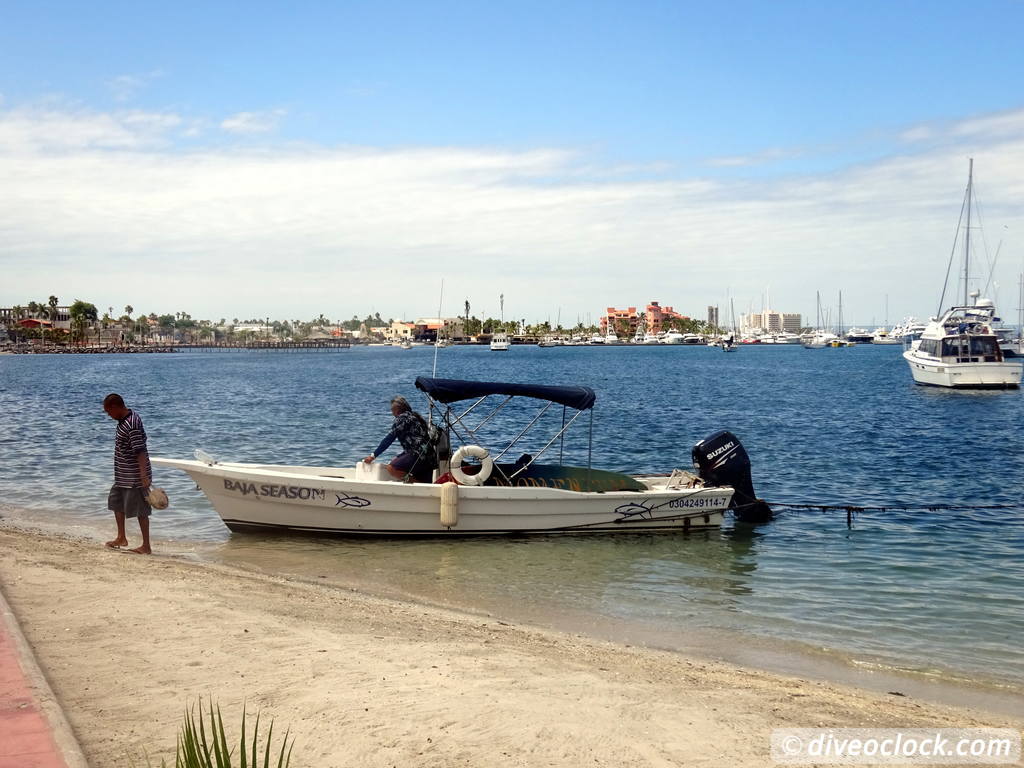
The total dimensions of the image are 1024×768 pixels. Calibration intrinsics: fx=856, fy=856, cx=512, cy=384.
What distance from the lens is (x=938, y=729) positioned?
6.93 metres

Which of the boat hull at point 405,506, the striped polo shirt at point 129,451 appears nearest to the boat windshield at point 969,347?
the boat hull at point 405,506

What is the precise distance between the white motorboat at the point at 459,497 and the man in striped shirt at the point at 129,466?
1.60 meters

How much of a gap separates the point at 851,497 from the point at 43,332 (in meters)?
213

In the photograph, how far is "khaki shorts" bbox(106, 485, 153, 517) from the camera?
1171 cm

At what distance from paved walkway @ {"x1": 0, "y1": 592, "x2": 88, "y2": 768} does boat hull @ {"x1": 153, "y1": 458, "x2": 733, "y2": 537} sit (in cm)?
716

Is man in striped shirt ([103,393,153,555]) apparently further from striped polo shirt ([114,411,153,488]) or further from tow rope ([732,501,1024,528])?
tow rope ([732,501,1024,528])

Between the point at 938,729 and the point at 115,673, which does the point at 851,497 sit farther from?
the point at 115,673

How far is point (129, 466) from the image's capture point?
37.7 ft

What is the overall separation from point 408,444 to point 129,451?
4.54 metres

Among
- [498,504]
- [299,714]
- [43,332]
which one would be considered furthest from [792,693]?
[43,332]

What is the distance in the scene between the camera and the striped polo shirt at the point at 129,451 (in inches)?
447

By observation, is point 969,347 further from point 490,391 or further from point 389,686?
point 389,686

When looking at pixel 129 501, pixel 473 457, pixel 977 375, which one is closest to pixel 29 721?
pixel 129 501

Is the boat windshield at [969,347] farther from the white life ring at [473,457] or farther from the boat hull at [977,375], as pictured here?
the white life ring at [473,457]
